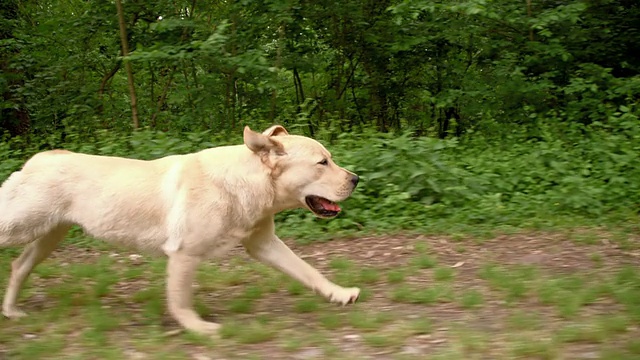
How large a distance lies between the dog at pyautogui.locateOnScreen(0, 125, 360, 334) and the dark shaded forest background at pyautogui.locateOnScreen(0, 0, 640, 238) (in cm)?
365

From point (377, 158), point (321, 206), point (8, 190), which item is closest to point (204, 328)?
point (321, 206)

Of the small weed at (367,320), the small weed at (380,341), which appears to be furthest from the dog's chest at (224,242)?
the small weed at (380,341)

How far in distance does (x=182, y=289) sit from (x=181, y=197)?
2.04ft

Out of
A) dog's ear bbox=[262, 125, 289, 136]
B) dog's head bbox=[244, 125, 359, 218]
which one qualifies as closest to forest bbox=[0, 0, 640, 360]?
dog's head bbox=[244, 125, 359, 218]

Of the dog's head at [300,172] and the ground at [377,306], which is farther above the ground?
the dog's head at [300,172]

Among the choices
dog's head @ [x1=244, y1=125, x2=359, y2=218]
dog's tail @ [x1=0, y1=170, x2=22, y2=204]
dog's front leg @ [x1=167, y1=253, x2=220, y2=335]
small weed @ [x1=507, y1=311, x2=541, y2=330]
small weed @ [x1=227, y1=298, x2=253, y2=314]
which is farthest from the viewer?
small weed @ [x1=227, y1=298, x2=253, y2=314]

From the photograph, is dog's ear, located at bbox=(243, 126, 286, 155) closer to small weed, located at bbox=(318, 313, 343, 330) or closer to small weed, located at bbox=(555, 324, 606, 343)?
small weed, located at bbox=(318, 313, 343, 330)

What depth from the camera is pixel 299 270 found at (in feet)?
16.7

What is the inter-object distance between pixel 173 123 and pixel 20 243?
959 cm

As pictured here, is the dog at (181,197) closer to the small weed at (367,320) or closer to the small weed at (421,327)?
the small weed at (367,320)

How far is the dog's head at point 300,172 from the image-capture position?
187 inches

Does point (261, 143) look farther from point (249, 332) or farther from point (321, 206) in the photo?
point (249, 332)

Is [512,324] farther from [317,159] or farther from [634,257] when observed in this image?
[634,257]

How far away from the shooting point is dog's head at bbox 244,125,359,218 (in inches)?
187
